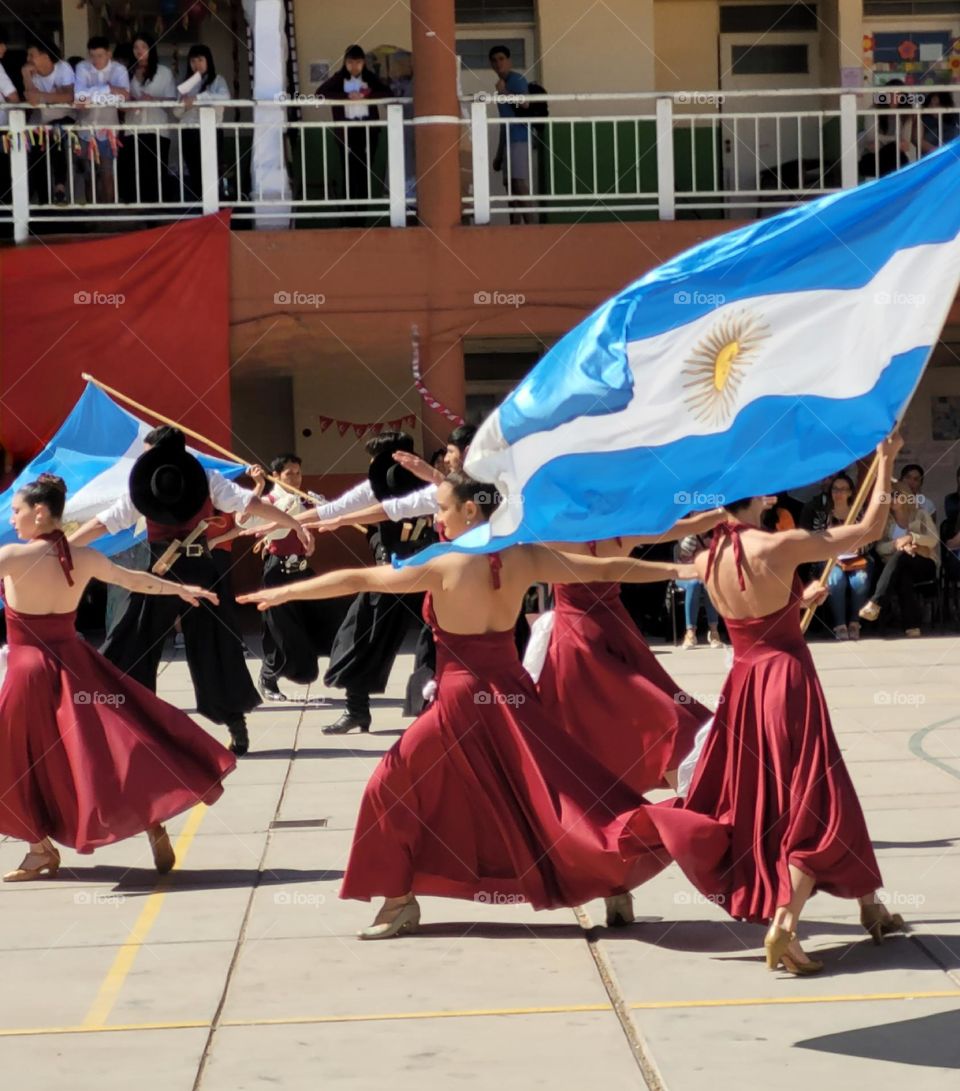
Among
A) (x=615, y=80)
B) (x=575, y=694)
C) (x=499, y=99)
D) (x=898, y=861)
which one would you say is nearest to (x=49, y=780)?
(x=575, y=694)

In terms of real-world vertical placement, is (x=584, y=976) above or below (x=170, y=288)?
below

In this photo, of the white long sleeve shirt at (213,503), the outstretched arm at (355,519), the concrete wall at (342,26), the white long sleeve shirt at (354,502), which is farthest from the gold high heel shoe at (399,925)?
the concrete wall at (342,26)

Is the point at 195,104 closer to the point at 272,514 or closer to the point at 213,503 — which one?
the point at 213,503

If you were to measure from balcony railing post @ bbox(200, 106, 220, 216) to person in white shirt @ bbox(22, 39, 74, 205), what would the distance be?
1.24 m

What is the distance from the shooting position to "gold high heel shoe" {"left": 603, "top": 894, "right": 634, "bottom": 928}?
21.0 feet

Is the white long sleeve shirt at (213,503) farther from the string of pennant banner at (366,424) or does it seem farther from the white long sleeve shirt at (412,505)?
the string of pennant banner at (366,424)

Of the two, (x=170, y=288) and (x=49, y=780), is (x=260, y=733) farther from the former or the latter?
(x=170, y=288)

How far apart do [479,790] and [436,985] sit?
0.82 m

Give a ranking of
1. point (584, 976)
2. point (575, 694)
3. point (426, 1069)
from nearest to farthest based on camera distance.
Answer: point (426, 1069) < point (584, 976) < point (575, 694)

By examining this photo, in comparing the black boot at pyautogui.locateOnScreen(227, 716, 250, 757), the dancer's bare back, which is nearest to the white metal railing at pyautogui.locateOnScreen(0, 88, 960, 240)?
the black boot at pyautogui.locateOnScreen(227, 716, 250, 757)

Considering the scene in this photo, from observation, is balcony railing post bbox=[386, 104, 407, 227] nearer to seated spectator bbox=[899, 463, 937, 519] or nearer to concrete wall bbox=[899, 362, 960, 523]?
seated spectator bbox=[899, 463, 937, 519]

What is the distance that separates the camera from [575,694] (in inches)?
305

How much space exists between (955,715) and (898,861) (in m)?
3.89

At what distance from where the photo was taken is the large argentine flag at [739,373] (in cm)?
593
